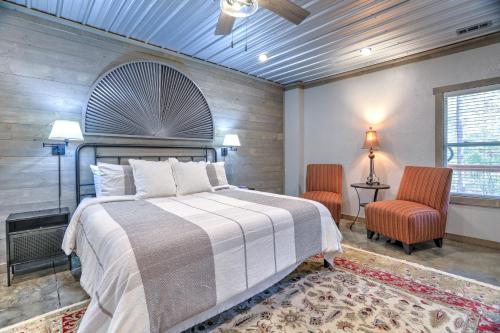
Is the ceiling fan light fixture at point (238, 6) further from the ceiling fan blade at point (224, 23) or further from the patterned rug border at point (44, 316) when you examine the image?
the patterned rug border at point (44, 316)

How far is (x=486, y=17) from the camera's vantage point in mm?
2793

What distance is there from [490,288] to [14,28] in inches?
202

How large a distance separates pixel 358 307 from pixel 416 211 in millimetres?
1692

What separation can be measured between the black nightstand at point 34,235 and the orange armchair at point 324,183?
11.4ft

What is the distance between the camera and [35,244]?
97.1 inches

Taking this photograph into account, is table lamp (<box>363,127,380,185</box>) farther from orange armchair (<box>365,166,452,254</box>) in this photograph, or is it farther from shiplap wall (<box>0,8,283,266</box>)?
shiplap wall (<box>0,8,283,266</box>)

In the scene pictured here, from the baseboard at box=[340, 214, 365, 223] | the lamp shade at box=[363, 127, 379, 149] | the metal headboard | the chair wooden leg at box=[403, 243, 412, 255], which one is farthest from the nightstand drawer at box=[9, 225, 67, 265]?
the baseboard at box=[340, 214, 365, 223]

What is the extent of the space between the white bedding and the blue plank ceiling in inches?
77.2

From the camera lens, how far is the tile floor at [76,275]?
80.7 inches

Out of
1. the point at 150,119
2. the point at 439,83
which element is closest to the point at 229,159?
the point at 150,119

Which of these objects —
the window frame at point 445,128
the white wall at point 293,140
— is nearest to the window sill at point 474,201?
the window frame at point 445,128

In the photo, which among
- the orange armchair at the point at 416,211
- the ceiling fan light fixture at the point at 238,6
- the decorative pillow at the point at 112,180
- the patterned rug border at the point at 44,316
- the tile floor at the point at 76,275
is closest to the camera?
the patterned rug border at the point at 44,316

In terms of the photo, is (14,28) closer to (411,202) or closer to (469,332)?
(469,332)

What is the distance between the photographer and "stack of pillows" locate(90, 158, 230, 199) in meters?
2.79
